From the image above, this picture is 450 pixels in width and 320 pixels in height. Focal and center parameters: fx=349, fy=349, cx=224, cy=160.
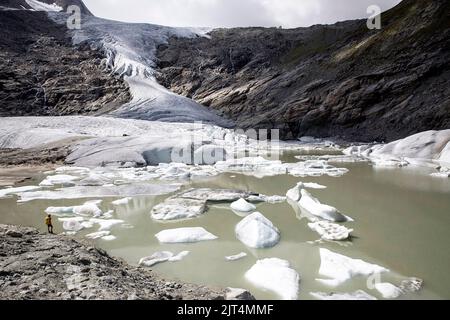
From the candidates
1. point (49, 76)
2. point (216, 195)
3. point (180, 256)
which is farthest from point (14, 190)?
point (49, 76)

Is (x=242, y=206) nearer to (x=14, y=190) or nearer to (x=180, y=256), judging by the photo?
(x=180, y=256)

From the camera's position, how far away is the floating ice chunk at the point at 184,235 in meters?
6.02

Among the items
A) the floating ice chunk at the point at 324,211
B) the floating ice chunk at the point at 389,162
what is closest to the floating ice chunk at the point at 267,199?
the floating ice chunk at the point at 324,211

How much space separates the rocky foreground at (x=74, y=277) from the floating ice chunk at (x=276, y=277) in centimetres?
62

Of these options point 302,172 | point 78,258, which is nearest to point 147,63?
point 302,172

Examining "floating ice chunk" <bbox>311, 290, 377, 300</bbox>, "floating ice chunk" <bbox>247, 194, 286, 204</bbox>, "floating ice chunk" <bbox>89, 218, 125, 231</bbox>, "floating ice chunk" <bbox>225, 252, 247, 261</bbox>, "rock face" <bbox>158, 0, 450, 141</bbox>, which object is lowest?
"floating ice chunk" <bbox>311, 290, 377, 300</bbox>

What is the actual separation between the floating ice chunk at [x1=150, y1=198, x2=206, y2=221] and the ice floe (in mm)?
1920

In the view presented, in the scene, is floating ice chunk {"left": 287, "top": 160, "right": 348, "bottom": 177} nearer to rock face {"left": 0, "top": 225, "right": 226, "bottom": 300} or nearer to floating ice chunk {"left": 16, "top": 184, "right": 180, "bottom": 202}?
floating ice chunk {"left": 16, "top": 184, "right": 180, "bottom": 202}

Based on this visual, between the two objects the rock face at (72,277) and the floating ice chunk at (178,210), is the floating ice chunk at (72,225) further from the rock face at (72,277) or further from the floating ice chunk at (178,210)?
the rock face at (72,277)

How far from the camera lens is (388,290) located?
420 centimetres

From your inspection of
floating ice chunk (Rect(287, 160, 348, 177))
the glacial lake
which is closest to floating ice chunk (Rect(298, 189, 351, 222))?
the glacial lake

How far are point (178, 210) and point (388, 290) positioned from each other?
15.0 feet

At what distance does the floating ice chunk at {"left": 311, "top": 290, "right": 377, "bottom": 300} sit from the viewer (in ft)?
13.2
